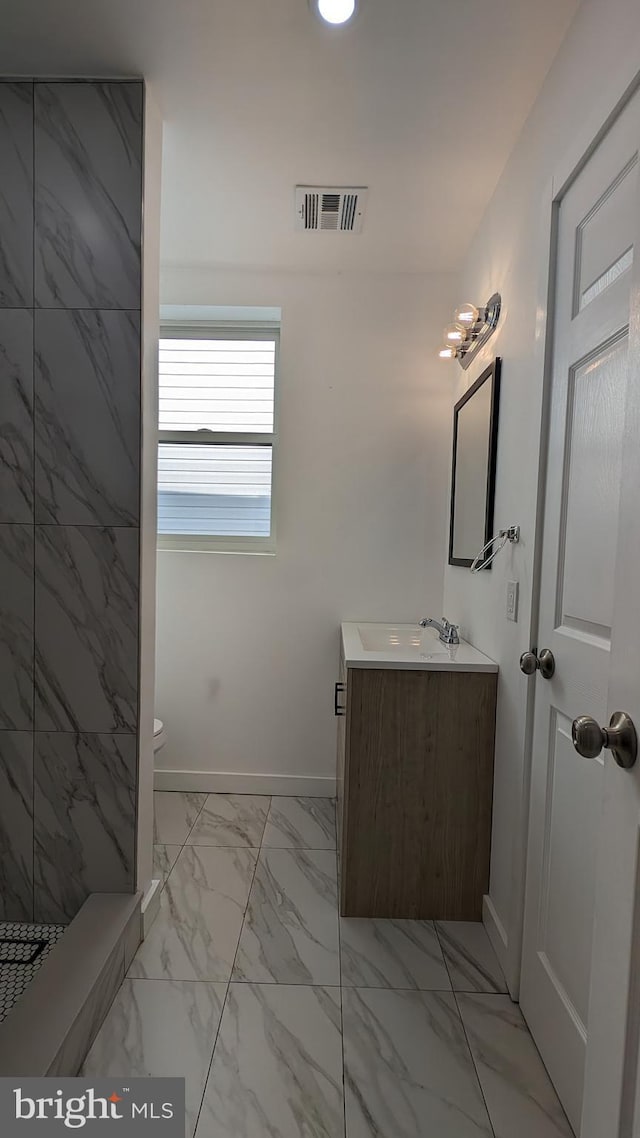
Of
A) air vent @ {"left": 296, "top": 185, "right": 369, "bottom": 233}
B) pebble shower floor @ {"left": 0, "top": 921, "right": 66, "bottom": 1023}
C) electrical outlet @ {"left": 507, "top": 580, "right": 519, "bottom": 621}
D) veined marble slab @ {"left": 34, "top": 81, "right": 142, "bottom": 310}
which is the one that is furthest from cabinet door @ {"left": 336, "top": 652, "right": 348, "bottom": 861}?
air vent @ {"left": 296, "top": 185, "right": 369, "bottom": 233}

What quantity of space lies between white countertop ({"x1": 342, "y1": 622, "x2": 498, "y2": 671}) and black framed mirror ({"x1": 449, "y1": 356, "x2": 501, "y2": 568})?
0.36 m

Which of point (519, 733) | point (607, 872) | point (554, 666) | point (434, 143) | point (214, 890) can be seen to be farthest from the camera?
point (214, 890)

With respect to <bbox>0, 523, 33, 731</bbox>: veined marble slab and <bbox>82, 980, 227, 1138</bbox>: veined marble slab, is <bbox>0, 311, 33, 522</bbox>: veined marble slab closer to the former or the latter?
<bbox>0, 523, 33, 731</bbox>: veined marble slab

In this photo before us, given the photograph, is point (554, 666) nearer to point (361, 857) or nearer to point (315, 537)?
point (361, 857)

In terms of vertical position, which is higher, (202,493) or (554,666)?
(202,493)

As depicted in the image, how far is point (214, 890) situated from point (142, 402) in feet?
5.43

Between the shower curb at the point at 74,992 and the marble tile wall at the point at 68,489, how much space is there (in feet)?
0.38

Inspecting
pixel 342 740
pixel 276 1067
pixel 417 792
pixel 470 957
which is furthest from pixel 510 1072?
pixel 342 740

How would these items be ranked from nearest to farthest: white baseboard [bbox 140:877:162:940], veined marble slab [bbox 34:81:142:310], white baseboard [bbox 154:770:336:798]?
veined marble slab [bbox 34:81:142:310], white baseboard [bbox 140:877:162:940], white baseboard [bbox 154:770:336:798]

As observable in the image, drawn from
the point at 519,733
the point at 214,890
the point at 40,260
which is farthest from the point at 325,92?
the point at 214,890

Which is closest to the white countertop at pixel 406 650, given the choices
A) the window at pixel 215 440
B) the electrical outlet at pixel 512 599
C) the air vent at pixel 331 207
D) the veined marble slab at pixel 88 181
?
the electrical outlet at pixel 512 599

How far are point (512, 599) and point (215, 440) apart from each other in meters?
1.81

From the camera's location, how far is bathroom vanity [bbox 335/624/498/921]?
6.53ft

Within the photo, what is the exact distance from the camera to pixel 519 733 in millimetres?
1715
